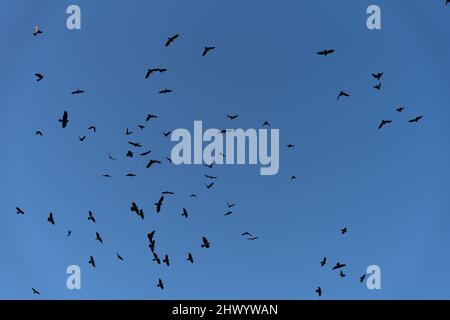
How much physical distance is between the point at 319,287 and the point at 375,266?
452 millimetres

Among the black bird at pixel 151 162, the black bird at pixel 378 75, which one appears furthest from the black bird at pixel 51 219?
the black bird at pixel 378 75

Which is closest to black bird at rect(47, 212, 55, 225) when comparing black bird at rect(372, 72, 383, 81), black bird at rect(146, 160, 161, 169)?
black bird at rect(146, 160, 161, 169)

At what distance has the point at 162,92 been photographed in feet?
14.7

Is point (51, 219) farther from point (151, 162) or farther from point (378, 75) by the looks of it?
point (378, 75)

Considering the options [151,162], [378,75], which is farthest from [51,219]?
[378,75]

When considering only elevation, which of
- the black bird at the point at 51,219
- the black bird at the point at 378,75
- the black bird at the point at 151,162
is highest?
the black bird at the point at 378,75

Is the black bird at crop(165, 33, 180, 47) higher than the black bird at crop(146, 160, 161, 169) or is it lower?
higher

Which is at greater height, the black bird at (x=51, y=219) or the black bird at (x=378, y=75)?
the black bird at (x=378, y=75)

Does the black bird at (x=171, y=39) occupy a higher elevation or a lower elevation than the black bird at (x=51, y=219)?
higher

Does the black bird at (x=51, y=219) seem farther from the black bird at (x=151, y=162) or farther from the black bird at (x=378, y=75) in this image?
the black bird at (x=378, y=75)

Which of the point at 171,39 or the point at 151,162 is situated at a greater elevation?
the point at 171,39

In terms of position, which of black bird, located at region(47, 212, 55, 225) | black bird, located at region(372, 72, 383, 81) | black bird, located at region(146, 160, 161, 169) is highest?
black bird, located at region(372, 72, 383, 81)

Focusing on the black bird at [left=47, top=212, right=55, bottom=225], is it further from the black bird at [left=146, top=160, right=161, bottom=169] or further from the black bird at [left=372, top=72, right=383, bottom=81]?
the black bird at [left=372, top=72, right=383, bottom=81]
